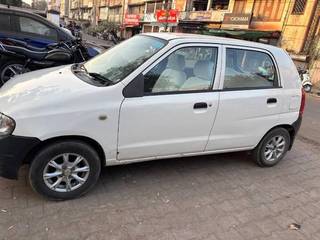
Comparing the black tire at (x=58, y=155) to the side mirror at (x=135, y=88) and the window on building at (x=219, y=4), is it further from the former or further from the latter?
the window on building at (x=219, y=4)

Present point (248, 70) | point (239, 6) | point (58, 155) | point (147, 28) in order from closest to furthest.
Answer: point (58, 155) → point (248, 70) → point (239, 6) → point (147, 28)

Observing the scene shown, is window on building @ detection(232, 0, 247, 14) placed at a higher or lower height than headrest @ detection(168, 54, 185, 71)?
higher

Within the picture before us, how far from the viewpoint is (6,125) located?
2783 mm

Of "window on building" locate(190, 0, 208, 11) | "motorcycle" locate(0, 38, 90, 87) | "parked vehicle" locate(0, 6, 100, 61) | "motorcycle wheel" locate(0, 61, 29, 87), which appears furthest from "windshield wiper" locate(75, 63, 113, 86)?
"window on building" locate(190, 0, 208, 11)

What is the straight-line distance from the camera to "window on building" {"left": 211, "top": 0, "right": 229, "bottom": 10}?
26438 millimetres

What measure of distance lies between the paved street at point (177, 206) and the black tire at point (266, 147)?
13cm

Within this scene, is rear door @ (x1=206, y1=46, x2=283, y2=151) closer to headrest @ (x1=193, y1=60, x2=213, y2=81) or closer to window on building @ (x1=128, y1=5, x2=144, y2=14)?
headrest @ (x1=193, y1=60, x2=213, y2=81)

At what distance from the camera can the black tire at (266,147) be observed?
435 cm

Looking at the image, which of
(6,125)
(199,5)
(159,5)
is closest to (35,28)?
(6,125)

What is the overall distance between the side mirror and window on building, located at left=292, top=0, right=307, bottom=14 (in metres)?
19.1

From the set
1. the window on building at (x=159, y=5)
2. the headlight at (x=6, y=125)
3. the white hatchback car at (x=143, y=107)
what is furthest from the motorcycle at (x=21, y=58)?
the window on building at (x=159, y=5)

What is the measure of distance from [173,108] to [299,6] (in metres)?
19.3

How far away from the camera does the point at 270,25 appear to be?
838 inches

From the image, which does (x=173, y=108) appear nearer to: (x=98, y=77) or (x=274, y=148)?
(x=98, y=77)
